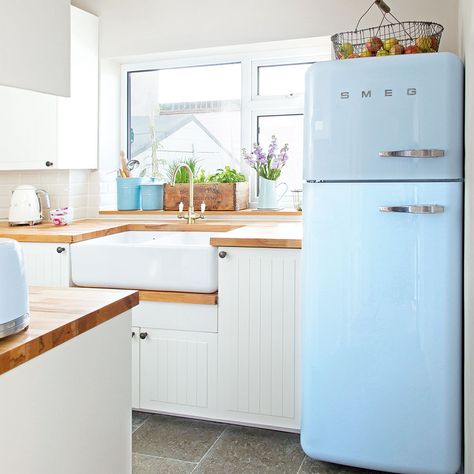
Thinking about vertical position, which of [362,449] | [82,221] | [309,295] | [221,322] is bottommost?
[362,449]


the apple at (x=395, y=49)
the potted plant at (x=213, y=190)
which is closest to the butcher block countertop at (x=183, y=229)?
the potted plant at (x=213, y=190)

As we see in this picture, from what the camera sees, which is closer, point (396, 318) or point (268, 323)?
point (396, 318)

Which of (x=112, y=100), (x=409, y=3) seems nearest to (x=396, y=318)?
(x=409, y=3)

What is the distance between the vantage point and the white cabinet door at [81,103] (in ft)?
10.5

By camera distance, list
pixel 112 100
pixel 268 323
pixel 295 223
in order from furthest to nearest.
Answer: pixel 112 100
pixel 295 223
pixel 268 323

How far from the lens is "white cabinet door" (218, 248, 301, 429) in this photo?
248 cm

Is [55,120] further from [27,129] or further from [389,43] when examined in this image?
[389,43]

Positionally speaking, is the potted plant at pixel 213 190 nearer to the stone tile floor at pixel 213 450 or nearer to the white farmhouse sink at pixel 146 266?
the white farmhouse sink at pixel 146 266

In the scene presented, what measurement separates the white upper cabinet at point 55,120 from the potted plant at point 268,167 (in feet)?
3.08

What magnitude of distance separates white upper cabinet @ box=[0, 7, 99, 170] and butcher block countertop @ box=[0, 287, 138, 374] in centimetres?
179

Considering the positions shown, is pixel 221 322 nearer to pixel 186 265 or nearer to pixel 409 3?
pixel 186 265

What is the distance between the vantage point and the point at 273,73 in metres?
3.41

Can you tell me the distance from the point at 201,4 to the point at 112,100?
804mm

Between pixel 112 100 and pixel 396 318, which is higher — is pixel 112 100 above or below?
above
